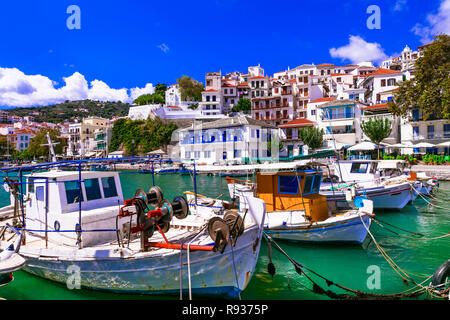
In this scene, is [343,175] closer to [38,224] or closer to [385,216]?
[385,216]

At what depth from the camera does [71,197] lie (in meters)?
7.77

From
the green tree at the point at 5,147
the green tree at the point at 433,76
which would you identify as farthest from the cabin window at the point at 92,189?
the green tree at the point at 5,147

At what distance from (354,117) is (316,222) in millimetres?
36349

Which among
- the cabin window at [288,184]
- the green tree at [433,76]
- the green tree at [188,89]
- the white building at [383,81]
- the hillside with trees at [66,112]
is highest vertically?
Answer: the hillside with trees at [66,112]

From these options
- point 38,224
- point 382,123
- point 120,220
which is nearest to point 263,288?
point 120,220

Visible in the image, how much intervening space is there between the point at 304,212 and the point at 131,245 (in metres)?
6.29

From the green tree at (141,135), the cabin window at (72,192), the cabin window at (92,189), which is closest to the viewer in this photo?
the cabin window at (72,192)

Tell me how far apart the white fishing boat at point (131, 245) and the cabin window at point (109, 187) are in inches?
1.8

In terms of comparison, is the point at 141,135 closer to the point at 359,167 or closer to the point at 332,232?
the point at 359,167

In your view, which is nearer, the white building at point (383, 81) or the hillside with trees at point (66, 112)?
the white building at point (383, 81)

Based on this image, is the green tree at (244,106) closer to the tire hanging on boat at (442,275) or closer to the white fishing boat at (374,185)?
the white fishing boat at (374,185)

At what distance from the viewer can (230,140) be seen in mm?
43906

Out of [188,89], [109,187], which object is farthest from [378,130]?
[188,89]

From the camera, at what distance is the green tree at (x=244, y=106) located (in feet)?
202
